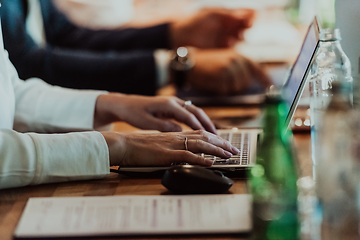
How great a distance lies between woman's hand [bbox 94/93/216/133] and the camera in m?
0.94

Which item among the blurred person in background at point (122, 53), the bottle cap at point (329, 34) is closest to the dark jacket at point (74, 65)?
the blurred person in background at point (122, 53)

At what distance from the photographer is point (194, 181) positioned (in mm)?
595

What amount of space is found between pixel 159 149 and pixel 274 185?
0.89 ft

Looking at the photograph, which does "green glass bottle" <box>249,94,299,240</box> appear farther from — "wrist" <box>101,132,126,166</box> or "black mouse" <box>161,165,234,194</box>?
"wrist" <box>101,132,126,166</box>

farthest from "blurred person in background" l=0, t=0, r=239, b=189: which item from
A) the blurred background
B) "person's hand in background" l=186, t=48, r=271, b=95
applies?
the blurred background

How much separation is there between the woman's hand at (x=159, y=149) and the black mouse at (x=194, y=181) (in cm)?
9

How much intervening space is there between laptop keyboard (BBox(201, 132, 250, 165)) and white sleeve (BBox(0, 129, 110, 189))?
198 mm

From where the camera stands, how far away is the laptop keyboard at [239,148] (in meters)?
0.74

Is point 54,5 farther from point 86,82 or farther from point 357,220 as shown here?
point 357,220

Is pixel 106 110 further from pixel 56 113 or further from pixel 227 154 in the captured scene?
pixel 227 154

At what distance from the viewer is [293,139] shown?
96 cm

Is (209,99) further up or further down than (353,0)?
further down

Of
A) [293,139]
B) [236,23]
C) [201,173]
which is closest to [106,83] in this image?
[236,23]

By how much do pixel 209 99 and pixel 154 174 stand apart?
103 cm
